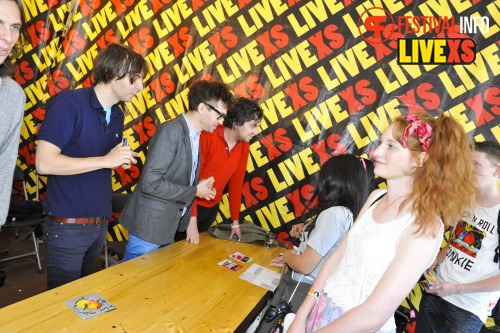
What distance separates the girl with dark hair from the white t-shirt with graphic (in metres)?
0.60

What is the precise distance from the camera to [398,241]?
3.80 feet

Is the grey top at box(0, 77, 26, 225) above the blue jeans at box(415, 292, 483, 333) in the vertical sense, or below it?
above

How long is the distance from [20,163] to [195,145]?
263 centimetres

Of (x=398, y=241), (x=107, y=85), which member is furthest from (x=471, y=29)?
(x=107, y=85)

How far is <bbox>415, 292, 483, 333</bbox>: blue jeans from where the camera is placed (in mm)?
1957

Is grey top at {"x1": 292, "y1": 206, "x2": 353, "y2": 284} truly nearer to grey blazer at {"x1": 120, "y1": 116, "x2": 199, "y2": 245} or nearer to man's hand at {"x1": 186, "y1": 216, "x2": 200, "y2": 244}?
grey blazer at {"x1": 120, "y1": 116, "x2": 199, "y2": 245}

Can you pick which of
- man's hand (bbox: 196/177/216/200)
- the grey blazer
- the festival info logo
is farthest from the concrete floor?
the festival info logo

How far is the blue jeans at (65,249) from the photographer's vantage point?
1774 millimetres

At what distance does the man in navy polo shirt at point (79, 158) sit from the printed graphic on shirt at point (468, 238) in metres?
1.71

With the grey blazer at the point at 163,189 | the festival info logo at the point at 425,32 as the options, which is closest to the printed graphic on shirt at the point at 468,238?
the festival info logo at the point at 425,32

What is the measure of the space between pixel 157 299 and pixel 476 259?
5.08 ft

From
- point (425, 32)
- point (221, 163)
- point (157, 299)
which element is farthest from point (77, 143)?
point (425, 32)

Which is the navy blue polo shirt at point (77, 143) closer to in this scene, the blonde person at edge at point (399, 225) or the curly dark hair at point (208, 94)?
the curly dark hair at point (208, 94)

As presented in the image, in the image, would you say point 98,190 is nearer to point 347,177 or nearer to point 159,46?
point 347,177
